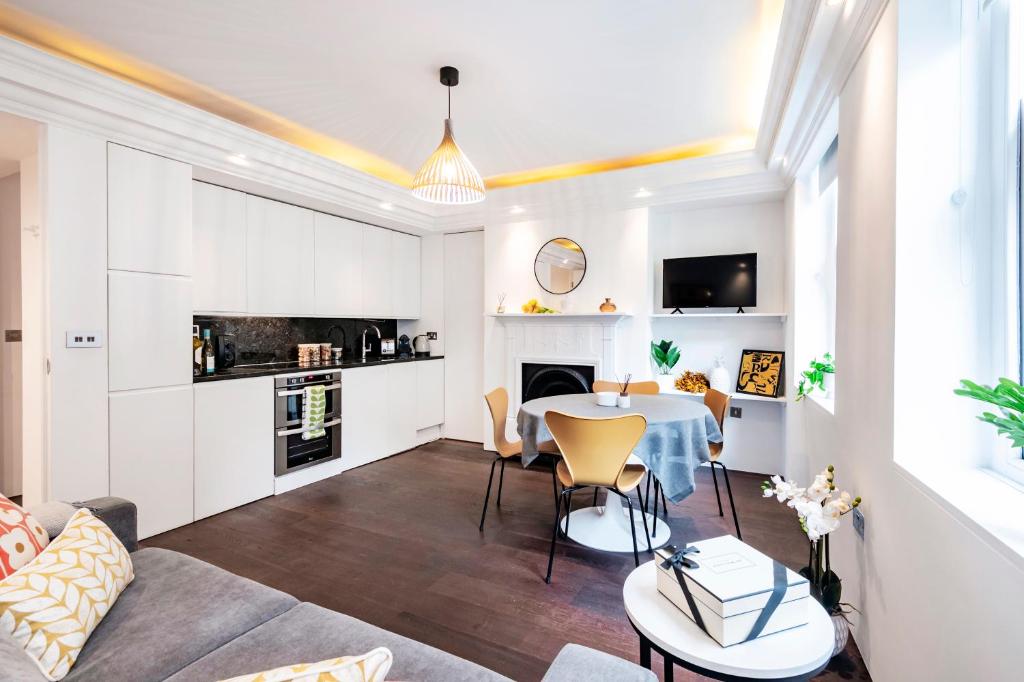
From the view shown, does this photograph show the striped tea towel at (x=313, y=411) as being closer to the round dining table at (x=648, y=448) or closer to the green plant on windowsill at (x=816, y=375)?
the round dining table at (x=648, y=448)

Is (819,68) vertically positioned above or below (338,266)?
above

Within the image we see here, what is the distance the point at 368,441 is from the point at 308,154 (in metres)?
2.58

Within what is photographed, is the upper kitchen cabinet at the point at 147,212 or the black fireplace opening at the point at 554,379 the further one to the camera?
the black fireplace opening at the point at 554,379

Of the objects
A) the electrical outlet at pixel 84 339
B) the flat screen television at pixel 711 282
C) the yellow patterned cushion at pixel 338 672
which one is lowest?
the yellow patterned cushion at pixel 338 672

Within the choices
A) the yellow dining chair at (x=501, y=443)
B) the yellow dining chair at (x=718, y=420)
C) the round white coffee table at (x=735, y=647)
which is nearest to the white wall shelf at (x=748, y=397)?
the yellow dining chair at (x=718, y=420)

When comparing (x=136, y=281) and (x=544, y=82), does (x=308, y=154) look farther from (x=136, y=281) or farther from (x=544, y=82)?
(x=544, y=82)

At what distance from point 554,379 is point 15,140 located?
4134 mm

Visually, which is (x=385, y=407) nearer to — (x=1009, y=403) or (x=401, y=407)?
(x=401, y=407)

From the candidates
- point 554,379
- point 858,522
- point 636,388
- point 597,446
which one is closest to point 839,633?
point 858,522

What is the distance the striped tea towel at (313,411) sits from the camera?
159 inches

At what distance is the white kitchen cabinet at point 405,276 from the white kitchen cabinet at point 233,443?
190 centimetres

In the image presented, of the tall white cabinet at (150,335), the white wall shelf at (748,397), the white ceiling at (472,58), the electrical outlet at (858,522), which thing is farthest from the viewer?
the white wall shelf at (748,397)

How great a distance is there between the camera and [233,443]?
11.6 ft

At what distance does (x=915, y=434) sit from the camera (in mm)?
1485
